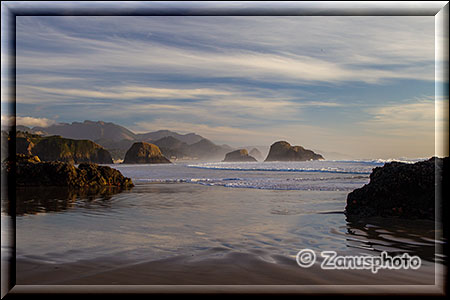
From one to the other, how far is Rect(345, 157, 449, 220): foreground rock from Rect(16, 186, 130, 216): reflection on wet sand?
5.66 meters

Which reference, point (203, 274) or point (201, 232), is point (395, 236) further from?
point (203, 274)

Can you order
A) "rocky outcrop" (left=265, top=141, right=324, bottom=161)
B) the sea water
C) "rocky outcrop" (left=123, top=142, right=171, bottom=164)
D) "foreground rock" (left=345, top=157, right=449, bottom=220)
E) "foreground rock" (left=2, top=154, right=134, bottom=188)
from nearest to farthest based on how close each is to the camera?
the sea water, "foreground rock" (left=345, top=157, right=449, bottom=220), "foreground rock" (left=2, top=154, right=134, bottom=188), "rocky outcrop" (left=265, top=141, right=324, bottom=161), "rocky outcrop" (left=123, top=142, right=171, bottom=164)

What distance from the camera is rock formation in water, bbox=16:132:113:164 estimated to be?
17.5 metres

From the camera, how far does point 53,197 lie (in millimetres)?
9672

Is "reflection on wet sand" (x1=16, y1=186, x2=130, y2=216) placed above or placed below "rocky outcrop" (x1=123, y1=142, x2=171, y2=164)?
below

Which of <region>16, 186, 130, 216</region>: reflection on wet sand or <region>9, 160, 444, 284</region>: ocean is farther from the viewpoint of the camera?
<region>16, 186, 130, 216</region>: reflection on wet sand

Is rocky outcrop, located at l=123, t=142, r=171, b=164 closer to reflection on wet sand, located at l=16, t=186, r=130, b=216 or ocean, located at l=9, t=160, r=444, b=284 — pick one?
reflection on wet sand, located at l=16, t=186, r=130, b=216

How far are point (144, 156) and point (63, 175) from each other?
19.9 meters

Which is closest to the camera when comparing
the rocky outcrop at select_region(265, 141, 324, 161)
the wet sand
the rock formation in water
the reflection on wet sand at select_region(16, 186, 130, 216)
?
the wet sand

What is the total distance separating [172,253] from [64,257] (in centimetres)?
127

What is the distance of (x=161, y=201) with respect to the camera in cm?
931

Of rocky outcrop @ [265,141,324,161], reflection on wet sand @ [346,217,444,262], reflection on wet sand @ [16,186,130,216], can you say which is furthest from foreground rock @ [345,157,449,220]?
rocky outcrop @ [265,141,324,161]

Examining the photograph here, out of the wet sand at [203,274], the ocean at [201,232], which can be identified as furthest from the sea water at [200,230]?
the wet sand at [203,274]
